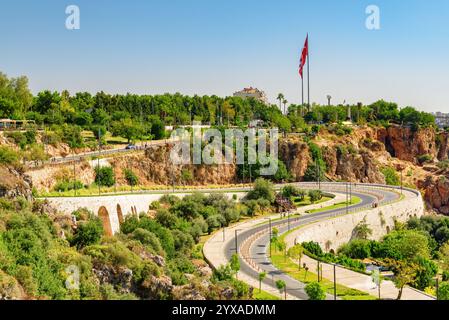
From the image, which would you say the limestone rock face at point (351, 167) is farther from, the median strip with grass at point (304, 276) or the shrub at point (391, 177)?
the median strip with grass at point (304, 276)

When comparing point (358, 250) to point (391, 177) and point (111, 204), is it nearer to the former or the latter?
point (111, 204)

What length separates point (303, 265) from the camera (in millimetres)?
37562

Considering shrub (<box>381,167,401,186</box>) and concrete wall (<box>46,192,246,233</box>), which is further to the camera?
shrub (<box>381,167,401,186</box>)

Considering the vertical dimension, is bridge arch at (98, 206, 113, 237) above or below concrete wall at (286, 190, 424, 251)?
above

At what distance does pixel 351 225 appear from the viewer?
178 ft

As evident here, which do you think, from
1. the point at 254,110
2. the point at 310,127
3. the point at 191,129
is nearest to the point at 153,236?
the point at 191,129

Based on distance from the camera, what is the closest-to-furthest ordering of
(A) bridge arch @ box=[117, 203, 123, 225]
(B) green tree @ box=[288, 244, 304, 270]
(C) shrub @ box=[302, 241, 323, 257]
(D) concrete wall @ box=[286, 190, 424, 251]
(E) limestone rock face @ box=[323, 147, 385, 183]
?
1. (B) green tree @ box=[288, 244, 304, 270]
2. (A) bridge arch @ box=[117, 203, 123, 225]
3. (C) shrub @ box=[302, 241, 323, 257]
4. (D) concrete wall @ box=[286, 190, 424, 251]
5. (E) limestone rock face @ box=[323, 147, 385, 183]

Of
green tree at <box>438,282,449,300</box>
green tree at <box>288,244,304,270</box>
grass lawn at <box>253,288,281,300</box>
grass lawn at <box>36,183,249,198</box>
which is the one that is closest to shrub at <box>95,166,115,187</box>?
grass lawn at <box>36,183,249,198</box>

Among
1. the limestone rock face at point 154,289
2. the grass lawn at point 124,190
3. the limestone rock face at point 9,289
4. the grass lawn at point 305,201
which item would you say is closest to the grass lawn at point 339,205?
the grass lawn at point 305,201

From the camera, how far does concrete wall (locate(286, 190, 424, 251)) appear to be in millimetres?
49219

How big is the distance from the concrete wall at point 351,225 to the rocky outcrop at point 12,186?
1984 cm

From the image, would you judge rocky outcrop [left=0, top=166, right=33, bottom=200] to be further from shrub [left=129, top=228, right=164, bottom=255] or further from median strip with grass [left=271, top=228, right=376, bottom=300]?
median strip with grass [left=271, top=228, right=376, bottom=300]

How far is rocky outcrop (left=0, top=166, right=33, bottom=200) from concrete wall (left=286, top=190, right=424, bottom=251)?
65.1 ft
